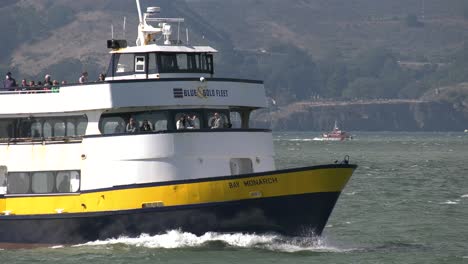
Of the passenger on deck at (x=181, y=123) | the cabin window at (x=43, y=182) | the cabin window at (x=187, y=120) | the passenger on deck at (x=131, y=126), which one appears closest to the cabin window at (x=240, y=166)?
the cabin window at (x=187, y=120)

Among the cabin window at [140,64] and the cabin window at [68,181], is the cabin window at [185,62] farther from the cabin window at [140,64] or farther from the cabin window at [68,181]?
the cabin window at [68,181]

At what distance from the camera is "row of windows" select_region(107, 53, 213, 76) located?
1412 inches

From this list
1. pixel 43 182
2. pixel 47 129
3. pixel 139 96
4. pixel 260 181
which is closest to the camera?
pixel 260 181

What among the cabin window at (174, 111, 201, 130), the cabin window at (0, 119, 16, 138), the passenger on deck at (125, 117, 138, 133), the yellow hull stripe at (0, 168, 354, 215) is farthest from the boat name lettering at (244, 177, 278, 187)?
the cabin window at (0, 119, 16, 138)

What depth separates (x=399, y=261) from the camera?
34.8 m

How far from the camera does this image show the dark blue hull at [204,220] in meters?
34.1

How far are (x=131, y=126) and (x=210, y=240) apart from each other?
3.61m

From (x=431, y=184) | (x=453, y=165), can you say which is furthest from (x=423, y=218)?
(x=453, y=165)

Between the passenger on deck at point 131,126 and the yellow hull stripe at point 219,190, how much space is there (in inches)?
64.2

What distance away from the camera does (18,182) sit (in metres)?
36.4

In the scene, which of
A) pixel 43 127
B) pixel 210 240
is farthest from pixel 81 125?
pixel 210 240

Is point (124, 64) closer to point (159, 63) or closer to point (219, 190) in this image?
point (159, 63)

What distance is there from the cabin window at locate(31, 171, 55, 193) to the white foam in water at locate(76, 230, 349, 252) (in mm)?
2062

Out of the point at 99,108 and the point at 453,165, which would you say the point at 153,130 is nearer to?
the point at 99,108
